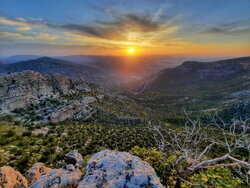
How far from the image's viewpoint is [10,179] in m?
5.27

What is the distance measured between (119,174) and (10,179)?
15.6ft

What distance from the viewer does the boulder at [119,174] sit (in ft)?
12.2

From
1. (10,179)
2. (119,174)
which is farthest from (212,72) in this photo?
(10,179)

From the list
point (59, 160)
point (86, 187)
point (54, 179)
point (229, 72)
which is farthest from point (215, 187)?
point (229, 72)

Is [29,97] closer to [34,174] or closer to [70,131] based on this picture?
[70,131]

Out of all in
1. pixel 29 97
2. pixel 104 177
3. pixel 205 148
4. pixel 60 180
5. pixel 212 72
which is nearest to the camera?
pixel 104 177

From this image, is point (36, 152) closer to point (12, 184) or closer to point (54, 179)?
point (12, 184)

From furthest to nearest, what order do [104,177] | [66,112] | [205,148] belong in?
[66,112] < [205,148] < [104,177]

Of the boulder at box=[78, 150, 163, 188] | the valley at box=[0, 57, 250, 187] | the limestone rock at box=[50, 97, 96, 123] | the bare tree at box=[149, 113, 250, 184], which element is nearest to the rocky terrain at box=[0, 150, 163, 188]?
the boulder at box=[78, 150, 163, 188]

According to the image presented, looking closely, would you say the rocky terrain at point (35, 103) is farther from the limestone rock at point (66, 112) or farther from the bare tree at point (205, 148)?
the bare tree at point (205, 148)

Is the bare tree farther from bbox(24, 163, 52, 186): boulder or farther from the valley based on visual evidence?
bbox(24, 163, 52, 186): boulder

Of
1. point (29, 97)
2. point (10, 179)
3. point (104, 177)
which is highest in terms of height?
point (104, 177)

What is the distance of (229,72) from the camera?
155250 mm

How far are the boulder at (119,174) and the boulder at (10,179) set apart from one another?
342cm
